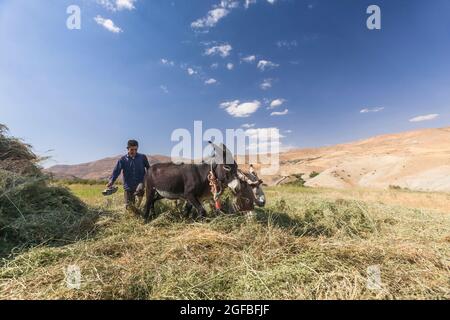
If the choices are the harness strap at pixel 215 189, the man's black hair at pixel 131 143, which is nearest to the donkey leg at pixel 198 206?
the harness strap at pixel 215 189

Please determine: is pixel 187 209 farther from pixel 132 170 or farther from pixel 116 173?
pixel 116 173

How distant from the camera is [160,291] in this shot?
11.4 ft

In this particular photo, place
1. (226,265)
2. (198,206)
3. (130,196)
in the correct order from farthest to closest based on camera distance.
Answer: (130,196), (198,206), (226,265)

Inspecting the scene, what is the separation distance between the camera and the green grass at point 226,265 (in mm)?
3428

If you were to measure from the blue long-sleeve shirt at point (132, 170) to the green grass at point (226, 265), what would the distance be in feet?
6.12

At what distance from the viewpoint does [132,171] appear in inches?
304

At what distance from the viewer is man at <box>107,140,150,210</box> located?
301 inches

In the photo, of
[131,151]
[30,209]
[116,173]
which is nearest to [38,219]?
[30,209]

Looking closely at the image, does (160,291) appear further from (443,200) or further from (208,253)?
(443,200)

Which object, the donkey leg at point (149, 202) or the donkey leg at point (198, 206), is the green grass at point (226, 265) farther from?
the donkey leg at point (149, 202)

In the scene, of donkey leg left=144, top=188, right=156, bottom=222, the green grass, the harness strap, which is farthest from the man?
the harness strap

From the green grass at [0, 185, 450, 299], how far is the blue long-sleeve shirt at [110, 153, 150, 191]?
187 cm

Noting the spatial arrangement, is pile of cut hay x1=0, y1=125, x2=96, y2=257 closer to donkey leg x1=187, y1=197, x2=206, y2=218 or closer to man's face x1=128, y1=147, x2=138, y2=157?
man's face x1=128, y1=147, x2=138, y2=157

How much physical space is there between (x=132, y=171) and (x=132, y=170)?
3 centimetres
